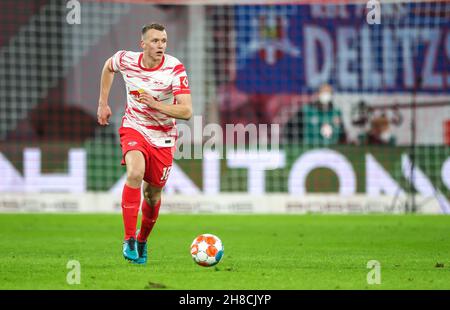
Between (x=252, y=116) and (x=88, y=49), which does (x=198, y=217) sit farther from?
(x=88, y=49)

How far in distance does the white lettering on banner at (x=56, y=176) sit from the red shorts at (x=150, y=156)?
8.64m

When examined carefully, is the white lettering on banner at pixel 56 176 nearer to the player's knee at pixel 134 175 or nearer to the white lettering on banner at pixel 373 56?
the white lettering on banner at pixel 373 56

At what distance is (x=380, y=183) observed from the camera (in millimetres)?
18141

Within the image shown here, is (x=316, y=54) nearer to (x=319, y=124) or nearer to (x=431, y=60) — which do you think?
(x=431, y=60)

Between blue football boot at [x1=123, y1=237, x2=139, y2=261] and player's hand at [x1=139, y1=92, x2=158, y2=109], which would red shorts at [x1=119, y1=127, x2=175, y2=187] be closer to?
player's hand at [x1=139, y1=92, x2=158, y2=109]

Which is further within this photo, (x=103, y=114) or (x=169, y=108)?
(x=103, y=114)

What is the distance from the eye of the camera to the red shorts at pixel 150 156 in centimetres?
955

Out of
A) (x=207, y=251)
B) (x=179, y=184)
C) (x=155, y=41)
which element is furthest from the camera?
(x=179, y=184)

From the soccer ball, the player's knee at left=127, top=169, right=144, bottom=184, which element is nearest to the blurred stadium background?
the player's knee at left=127, top=169, right=144, bottom=184

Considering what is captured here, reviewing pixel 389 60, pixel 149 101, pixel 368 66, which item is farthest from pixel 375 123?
pixel 149 101

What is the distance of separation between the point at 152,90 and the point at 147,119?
0.28 metres

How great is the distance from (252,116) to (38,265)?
1233cm

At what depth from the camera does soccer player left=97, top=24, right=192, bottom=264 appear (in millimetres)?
9352
